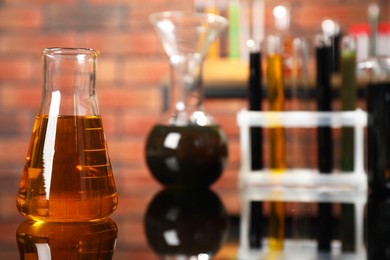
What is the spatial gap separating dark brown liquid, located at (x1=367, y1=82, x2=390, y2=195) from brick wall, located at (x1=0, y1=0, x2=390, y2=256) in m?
1.80

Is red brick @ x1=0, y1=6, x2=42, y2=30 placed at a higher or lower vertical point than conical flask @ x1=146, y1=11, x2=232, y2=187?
higher

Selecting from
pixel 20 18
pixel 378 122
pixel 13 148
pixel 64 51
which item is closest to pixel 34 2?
pixel 20 18

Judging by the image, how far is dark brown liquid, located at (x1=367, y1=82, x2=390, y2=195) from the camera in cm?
95

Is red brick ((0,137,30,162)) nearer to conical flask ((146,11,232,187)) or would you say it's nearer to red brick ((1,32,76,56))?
red brick ((1,32,76,56))

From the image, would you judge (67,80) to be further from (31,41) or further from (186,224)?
(31,41)

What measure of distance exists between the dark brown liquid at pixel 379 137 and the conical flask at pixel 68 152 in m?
0.44

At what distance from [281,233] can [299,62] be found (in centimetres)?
56

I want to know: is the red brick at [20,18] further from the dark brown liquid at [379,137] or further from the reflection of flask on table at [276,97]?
the dark brown liquid at [379,137]

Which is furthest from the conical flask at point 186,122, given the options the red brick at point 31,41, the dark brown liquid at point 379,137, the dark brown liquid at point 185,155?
the red brick at point 31,41

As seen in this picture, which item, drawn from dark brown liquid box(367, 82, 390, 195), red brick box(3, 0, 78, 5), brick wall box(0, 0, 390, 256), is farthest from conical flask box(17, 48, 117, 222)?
red brick box(3, 0, 78, 5)

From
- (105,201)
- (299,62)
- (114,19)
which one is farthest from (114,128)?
(105,201)

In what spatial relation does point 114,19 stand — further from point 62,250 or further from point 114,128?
point 62,250

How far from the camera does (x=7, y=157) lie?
2799mm

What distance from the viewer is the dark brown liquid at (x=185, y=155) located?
997mm
